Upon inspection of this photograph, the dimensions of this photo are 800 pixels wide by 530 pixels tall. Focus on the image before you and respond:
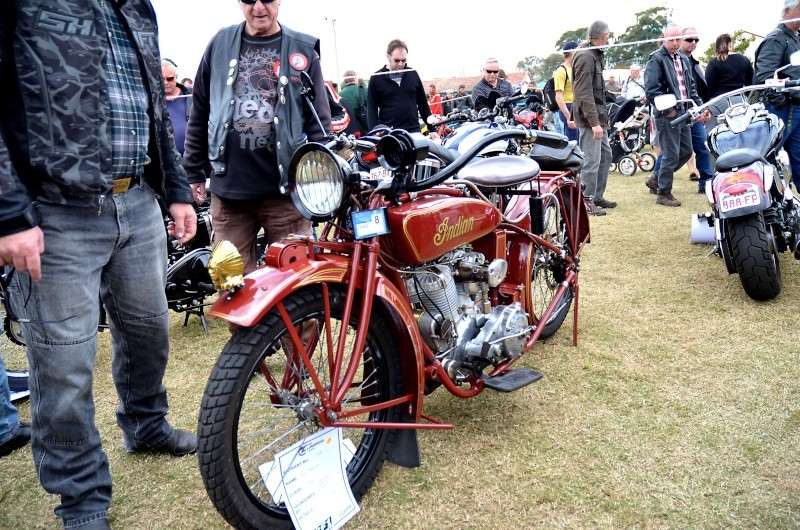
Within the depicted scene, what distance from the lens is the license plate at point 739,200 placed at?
3506 millimetres

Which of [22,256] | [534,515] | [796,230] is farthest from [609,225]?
[22,256]

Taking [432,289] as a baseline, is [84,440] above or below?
below

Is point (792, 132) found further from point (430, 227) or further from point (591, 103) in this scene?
point (430, 227)

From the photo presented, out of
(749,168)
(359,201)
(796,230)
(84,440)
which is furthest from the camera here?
(796,230)

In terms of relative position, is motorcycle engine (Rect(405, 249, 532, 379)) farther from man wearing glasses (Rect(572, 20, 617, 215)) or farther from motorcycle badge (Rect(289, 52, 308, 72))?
man wearing glasses (Rect(572, 20, 617, 215))

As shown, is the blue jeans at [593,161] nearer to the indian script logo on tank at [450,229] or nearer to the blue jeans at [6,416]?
the indian script logo on tank at [450,229]

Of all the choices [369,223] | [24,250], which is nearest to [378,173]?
[369,223]

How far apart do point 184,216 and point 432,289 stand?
97cm

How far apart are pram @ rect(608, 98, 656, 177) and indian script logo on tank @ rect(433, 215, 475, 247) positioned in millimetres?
8620

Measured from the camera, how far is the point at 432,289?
2.29m

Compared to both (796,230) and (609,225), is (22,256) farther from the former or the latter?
(609,225)

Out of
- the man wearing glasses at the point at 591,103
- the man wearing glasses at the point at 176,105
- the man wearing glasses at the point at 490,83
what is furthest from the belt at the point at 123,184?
the man wearing glasses at the point at 490,83

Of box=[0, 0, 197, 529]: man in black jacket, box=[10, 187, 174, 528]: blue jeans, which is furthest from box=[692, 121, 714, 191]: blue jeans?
box=[10, 187, 174, 528]: blue jeans

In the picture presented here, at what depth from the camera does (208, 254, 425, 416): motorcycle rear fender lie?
1655 mm
